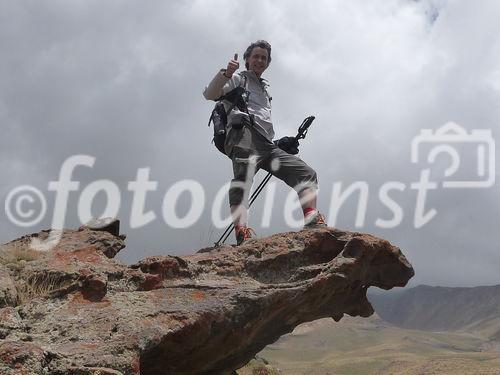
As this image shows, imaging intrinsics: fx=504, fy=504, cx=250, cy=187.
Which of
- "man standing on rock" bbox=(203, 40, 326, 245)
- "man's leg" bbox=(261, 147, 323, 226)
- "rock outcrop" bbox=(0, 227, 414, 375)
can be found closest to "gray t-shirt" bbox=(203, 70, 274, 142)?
Result: "man standing on rock" bbox=(203, 40, 326, 245)

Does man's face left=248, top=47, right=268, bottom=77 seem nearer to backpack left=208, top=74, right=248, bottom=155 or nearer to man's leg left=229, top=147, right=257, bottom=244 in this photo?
backpack left=208, top=74, right=248, bottom=155

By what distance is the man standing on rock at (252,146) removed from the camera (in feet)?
28.3

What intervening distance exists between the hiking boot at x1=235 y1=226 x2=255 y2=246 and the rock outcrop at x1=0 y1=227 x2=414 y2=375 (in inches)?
11.4

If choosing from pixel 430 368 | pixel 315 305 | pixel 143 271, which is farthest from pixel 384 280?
pixel 430 368

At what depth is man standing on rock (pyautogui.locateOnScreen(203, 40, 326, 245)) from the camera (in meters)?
8.63

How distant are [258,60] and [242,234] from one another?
3.30m

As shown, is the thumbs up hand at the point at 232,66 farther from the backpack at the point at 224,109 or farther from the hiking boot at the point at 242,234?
the hiking boot at the point at 242,234

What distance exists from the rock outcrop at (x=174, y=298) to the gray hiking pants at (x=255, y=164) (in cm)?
89

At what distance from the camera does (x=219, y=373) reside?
26.7 ft

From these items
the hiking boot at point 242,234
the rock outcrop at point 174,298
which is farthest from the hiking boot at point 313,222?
the hiking boot at point 242,234

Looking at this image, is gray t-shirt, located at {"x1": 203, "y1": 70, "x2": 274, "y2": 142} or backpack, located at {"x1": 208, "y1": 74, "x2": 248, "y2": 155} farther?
backpack, located at {"x1": 208, "y1": 74, "x2": 248, "y2": 155}

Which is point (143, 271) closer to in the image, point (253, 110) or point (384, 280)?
point (253, 110)

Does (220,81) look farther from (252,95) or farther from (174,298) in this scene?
(174,298)

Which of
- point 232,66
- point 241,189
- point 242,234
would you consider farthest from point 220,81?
point 242,234
